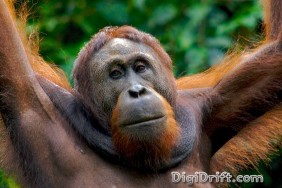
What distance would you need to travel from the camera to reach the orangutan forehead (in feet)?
16.8

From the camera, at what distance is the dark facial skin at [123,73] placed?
5.02 metres

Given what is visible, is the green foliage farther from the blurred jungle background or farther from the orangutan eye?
the orangutan eye

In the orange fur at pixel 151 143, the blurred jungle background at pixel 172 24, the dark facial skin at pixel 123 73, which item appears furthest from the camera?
the blurred jungle background at pixel 172 24

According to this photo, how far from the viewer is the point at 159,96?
495 cm

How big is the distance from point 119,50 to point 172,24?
2889 mm

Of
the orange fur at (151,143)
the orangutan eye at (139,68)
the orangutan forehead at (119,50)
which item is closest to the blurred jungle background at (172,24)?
the orangutan forehead at (119,50)

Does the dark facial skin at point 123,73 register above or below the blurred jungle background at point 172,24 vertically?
above

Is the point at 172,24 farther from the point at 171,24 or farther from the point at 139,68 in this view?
the point at 139,68

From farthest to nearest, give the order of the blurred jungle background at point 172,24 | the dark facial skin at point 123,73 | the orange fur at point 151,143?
the blurred jungle background at point 172,24
the dark facial skin at point 123,73
the orange fur at point 151,143

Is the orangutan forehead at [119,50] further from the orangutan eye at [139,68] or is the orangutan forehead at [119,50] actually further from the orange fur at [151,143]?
the orange fur at [151,143]

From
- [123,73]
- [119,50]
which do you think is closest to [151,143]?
[123,73]

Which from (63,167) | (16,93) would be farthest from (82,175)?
(16,93)

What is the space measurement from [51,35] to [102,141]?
141 inches

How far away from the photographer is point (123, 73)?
16.6 ft
